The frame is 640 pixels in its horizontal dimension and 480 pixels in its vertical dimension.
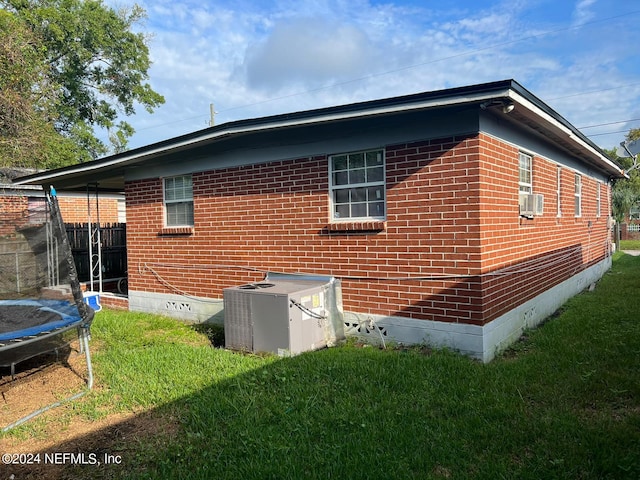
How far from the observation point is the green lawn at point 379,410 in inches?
121

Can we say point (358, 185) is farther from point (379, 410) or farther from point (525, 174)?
point (379, 410)

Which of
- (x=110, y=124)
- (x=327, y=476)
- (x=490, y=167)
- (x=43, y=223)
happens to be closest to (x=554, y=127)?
(x=490, y=167)

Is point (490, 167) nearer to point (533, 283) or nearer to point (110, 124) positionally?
point (533, 283)

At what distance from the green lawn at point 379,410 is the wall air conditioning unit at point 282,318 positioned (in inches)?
10.2

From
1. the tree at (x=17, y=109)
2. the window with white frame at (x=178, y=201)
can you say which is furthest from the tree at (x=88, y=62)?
the window with white frame at (x=178, y=201)

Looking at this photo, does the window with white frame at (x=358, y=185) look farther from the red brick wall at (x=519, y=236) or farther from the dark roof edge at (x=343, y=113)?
the red brick wall at (x=519, y=236)

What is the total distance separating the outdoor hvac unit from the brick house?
2.43 feet

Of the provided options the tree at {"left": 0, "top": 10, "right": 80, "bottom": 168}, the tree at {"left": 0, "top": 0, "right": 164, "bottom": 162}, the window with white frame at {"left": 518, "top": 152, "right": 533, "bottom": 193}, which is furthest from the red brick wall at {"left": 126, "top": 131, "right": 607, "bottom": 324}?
the tree at {"left": 0, "top": 0, "right": 164, "bottom": 162}

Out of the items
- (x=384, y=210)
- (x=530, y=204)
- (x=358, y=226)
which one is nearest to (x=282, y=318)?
(x=358, y=226)

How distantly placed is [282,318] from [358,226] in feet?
5.37

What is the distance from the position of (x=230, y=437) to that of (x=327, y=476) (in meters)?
0.92

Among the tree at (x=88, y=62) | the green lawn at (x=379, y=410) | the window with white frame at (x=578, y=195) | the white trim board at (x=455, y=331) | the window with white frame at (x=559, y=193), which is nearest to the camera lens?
the green lawn at (x=379, y=410)

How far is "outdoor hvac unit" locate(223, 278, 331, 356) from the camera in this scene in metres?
5.34

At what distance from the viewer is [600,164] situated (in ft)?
37.9
